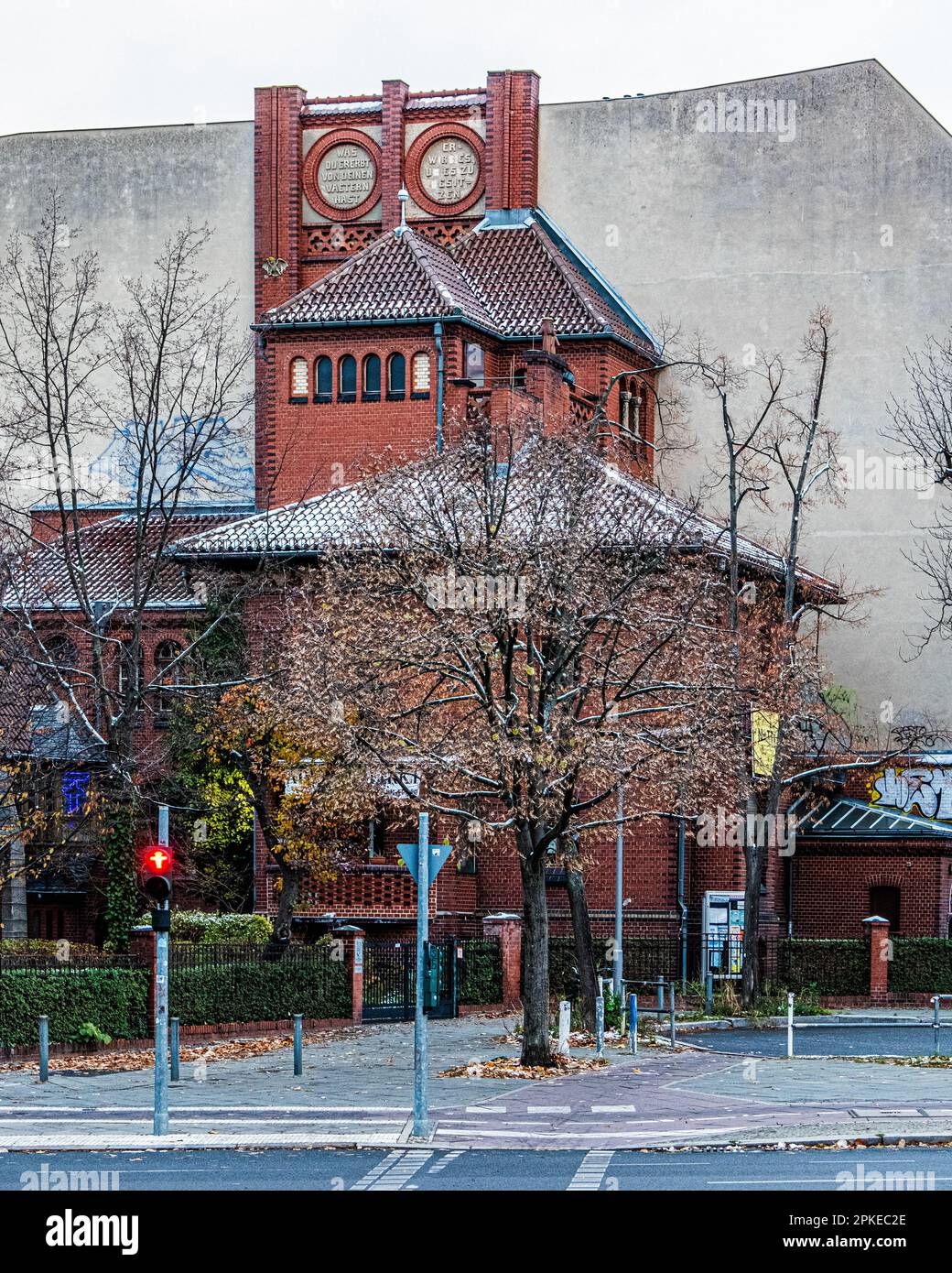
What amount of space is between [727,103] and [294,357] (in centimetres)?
1362

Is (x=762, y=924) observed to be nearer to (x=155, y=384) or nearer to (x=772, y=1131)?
(x=155, y=384)

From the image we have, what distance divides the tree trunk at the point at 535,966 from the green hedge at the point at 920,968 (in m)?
16.8

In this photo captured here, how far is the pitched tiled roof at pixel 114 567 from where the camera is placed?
2005 inches

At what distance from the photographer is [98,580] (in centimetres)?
5266

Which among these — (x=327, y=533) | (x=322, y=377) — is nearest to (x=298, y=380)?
(x=322, y=377)

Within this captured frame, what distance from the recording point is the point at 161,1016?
22.5 metres

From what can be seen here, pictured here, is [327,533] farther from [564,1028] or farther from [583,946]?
[564,1028]

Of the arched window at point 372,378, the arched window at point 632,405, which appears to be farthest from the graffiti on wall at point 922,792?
the arched window at point 372,378

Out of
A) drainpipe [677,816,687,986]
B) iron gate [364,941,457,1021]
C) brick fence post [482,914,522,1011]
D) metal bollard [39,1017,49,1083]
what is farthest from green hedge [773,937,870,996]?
metal bollard [39,1017,49,1083]

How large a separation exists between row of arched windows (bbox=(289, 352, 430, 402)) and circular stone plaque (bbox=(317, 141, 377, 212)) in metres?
8.77

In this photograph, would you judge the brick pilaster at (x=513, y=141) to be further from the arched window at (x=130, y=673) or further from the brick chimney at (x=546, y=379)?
the arched window at (x=130, y=673)

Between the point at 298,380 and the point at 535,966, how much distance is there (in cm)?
2579

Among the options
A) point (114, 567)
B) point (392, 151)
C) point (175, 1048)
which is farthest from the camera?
point (392, 151)
